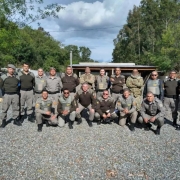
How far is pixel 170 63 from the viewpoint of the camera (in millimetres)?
26234

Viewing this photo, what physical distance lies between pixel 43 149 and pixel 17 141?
0.91 metres

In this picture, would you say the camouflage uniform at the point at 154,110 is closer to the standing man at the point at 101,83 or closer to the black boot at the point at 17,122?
the standing man at the point at 101,83

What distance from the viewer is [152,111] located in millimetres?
5715

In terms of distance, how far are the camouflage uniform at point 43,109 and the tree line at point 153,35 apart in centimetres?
2319

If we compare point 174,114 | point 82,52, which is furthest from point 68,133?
point 82,52

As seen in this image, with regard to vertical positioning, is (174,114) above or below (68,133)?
above

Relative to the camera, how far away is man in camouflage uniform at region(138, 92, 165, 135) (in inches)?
217

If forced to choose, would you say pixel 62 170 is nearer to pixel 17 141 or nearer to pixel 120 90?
pixel 17 141

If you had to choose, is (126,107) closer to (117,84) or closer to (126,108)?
(126,108)

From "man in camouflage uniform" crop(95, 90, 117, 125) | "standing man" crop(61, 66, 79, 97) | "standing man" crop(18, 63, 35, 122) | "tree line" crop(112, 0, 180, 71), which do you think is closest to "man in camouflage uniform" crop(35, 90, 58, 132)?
"standing man" crop(18, 63, 35, 122)

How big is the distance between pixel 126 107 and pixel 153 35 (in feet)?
111

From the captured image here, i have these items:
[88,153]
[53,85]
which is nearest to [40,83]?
[53,85]

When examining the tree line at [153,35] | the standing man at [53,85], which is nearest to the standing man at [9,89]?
the standing man at [53,85]

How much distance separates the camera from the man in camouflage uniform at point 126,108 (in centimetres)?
600
